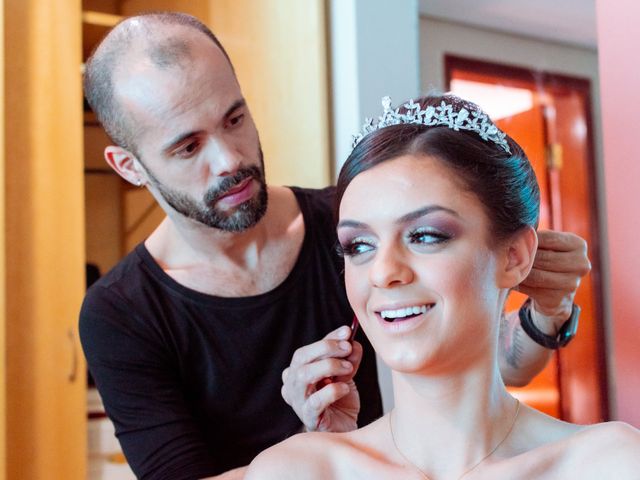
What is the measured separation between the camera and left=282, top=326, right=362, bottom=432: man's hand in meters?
1.30

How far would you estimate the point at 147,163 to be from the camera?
63.6 inches

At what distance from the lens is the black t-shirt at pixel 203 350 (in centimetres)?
157

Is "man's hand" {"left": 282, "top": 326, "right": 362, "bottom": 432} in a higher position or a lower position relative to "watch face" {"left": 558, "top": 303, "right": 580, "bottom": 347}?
lower

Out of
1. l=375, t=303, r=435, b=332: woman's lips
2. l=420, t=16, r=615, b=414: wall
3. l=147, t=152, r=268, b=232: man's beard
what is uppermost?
l=420, t=16, r=615, b=414: wall

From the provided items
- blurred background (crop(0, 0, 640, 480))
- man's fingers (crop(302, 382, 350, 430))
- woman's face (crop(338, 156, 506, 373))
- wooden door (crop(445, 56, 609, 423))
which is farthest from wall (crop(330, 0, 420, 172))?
wooden door (crop(445, 56, 609, 423))

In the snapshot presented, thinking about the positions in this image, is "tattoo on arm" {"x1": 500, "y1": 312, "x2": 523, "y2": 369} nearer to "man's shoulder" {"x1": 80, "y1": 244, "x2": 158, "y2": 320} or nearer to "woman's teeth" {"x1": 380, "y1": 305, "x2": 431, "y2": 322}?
"woman's teeth" {"x1": 380, "y1": 305, "x2": 431, "y2": 322}

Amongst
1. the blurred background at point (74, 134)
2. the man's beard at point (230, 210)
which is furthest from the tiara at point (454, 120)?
the blurred background at point (74, 134)

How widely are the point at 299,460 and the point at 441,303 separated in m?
0.27

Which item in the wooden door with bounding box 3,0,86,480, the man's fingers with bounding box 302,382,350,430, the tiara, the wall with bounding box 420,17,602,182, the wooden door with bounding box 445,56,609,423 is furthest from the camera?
the wooden door with bounding box 445,56,609,423

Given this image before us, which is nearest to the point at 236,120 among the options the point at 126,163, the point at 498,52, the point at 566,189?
the point at 126,163

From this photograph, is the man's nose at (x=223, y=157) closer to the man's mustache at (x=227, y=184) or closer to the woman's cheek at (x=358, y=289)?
the man's mustache at (x=227, y=184)

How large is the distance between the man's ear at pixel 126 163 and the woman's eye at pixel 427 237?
0.76 metres

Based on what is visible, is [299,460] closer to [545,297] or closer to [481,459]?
[481,459]

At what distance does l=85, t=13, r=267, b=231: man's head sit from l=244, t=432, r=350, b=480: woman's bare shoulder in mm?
523
